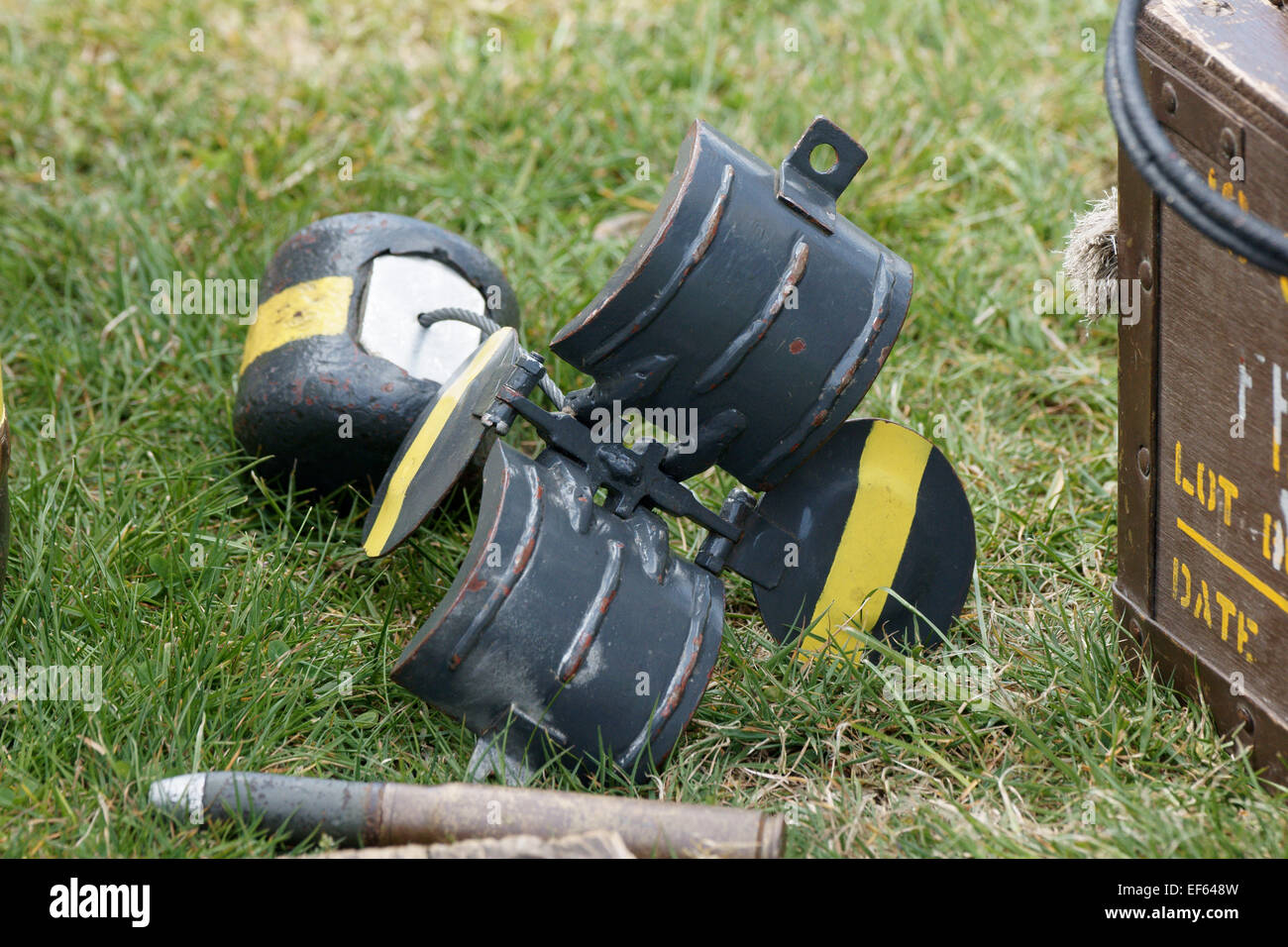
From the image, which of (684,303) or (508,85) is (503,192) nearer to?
(508,85)

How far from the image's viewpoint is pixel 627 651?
194 centimetres

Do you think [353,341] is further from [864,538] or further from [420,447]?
[864,538]

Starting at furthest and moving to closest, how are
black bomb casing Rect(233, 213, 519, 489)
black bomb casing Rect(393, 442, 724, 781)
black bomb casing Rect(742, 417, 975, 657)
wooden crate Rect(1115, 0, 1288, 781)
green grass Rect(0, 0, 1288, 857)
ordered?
black bomb casing Rect(233, 213, 519, 489), black bomb casing Rect(742, 417, 975, 657), green grass Rect(0, 0, 1288, 857), black bomb casing Rect(393, 442, 724, 781), wooden crate Rect(1115, 0, 1288, 781)

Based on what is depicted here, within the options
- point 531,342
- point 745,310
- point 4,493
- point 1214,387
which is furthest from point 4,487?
point 1214,387

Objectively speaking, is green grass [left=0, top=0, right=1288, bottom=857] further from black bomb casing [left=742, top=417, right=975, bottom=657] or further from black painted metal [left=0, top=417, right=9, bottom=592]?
black painted metal [left=0, top=417, right=9, bottom=592]

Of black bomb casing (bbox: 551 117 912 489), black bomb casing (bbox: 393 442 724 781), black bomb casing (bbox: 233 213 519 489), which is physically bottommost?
black bomb casing (bbox: 393 442 724 781)

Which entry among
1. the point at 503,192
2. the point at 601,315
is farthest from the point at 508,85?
the point at 601,315

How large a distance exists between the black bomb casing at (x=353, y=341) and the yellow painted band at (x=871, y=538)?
2.76ft

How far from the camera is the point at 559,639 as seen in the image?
75.2 inches

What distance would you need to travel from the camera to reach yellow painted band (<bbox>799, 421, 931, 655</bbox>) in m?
2.19

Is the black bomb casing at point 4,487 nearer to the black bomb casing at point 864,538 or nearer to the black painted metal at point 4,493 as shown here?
→ the black painted metal at point 4,493

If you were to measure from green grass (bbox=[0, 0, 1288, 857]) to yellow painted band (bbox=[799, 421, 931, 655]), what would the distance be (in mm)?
79

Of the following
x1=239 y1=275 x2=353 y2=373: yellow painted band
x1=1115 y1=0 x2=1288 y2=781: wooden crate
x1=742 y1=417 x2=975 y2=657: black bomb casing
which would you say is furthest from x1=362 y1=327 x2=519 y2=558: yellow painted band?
x1=1115 y1=0 x2=1288 y2=781: wooden crate

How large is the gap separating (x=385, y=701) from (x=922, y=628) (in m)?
0.92
